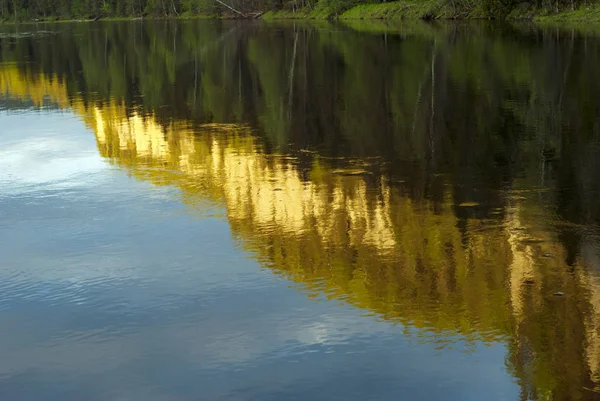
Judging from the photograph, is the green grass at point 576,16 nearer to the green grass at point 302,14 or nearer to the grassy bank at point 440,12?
the grassy bank at point 440,12

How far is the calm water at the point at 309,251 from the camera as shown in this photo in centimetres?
764

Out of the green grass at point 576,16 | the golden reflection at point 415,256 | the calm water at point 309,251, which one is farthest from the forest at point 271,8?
the golden reflection at point 415,256

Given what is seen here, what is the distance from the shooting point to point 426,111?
2153 centimetres

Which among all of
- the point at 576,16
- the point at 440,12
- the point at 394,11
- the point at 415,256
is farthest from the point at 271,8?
the point at 415,256

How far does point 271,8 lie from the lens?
115812 mm

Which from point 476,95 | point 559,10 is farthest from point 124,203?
point 559,10

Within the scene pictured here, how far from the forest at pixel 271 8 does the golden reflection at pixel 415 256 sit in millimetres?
47975

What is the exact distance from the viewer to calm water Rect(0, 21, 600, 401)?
7645 mm

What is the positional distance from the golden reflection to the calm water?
0.11 feet

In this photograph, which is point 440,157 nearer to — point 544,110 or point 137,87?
point 544,110

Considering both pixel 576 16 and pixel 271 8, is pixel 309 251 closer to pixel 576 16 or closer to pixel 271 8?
Result: pixel 576 16

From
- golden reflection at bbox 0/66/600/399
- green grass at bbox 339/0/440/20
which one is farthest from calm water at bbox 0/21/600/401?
green grass at bbox 339/0/440/20

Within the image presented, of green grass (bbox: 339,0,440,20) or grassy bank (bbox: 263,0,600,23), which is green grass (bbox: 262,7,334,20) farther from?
green grass (bbox: 339,0,440,20)

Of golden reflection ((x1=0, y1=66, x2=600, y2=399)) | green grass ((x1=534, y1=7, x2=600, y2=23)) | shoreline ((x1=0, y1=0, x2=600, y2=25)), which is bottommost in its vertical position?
golden reflection ((x1=0, y1=66, x2=600, y2=399))
